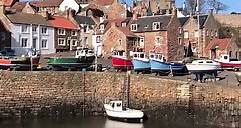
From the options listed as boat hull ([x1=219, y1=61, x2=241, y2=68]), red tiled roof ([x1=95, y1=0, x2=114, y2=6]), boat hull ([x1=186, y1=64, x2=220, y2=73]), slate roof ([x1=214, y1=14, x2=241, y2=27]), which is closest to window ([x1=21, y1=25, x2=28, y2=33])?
boat hull ([x1=219, y1=61, x2=241, y2=68])

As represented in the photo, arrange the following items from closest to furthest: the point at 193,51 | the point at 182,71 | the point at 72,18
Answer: the point at 182,71 < the point at 193,51 < the point at 72,18

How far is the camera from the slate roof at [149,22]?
182 feet

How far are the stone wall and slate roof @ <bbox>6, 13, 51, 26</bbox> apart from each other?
24.7 m

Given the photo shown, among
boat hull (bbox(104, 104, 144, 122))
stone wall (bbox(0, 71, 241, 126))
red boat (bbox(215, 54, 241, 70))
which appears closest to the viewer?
stone wall (bbox(0, 71, 241, 126))

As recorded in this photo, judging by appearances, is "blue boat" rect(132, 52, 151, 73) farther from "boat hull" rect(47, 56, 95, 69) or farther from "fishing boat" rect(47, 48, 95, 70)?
"boat hull" rect(47, 56, 95, 69)

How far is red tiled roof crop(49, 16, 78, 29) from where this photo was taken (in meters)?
63.1

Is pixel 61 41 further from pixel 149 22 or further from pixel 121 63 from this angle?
pixel 121 63

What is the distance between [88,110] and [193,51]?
1169 inches

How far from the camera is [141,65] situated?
39531 millimetres

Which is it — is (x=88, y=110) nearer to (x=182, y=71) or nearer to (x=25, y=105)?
(x=25, y=105)

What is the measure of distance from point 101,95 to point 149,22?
24344 mm

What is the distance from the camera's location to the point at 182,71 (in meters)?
39.1

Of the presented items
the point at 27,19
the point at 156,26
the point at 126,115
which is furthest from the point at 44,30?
the point at 126,115

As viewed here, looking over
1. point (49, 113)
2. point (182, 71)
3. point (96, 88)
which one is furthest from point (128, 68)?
point (49, 113)
